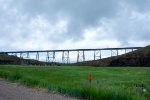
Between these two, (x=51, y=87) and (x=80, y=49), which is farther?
(x=80, y=49)

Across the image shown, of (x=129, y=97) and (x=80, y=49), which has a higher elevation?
(x=80, y=49)

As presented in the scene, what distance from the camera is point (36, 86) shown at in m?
29.6

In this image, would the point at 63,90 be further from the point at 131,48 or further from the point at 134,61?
the point at 131,48

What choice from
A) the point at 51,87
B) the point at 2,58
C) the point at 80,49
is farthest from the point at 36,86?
the point at 2,58

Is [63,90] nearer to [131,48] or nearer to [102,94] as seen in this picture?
[102,94]

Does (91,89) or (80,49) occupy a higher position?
(80,49)

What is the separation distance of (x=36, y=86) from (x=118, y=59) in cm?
7183

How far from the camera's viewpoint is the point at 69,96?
23703 mm

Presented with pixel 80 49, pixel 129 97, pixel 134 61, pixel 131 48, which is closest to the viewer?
pixel 129 97

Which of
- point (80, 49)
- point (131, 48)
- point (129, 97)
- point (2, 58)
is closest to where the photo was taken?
point (129, 97)

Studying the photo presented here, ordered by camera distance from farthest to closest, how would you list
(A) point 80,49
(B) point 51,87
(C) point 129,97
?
(A) point 80,49 → (B) point 51,87 → (C) point 129,97

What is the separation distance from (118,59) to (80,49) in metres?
27.4

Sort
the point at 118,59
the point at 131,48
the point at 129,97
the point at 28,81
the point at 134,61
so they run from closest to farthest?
1. the point at 129,97
2. the point at 28,81
3. the point at 134,61
4. the point at 118,59
5. the point at 131,48

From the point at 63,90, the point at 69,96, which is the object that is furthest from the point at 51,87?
the point at 69,96
